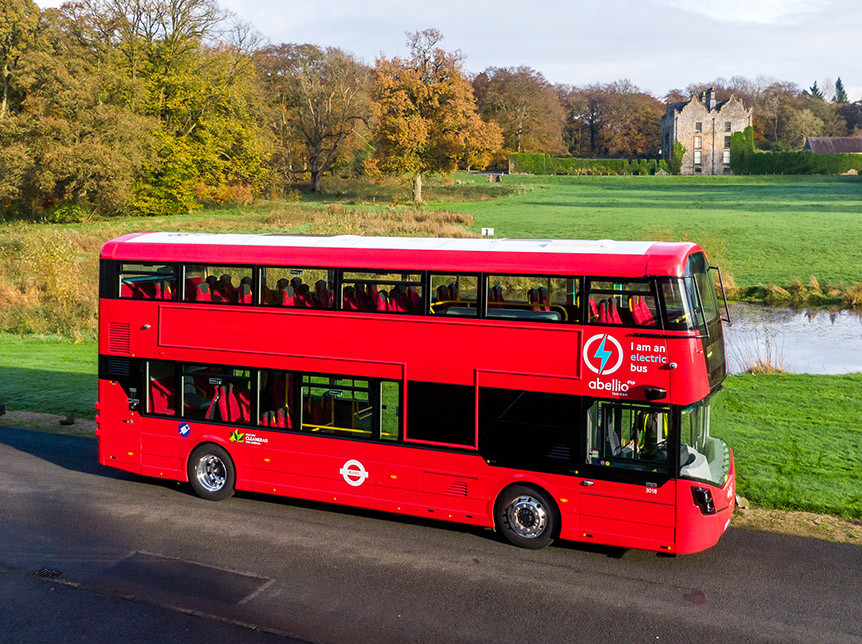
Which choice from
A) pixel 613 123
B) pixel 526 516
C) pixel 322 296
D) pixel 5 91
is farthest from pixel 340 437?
pixel 613 123

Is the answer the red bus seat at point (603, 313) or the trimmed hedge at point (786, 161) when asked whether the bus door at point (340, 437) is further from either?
the trimmed hedge at point (786, 161)

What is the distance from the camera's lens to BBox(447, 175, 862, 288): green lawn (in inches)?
1561

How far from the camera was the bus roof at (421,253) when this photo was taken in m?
9.92

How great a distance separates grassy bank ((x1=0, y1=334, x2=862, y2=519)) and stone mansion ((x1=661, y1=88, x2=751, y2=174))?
300 ft

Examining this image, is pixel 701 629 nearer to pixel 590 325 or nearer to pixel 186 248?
pixel 590 325

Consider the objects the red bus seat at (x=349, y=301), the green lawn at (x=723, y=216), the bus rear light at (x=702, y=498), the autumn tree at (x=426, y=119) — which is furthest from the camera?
the autumn tree at (x=426, y=119)

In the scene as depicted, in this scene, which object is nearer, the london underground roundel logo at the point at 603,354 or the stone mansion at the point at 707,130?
the london underground roundel logo at the point at 603,354

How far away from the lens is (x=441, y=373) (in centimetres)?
1086

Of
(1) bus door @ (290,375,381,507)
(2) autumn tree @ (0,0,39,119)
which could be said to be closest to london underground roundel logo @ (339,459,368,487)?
(1) bus door @ (290,375,381,507)

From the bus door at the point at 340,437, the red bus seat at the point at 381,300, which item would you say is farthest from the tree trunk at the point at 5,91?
the red bus seat at the point at 381,300

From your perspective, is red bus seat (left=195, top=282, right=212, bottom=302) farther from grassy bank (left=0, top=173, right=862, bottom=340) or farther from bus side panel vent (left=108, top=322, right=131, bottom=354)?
grassy bank (left=0, top=173, right=862, bottom=340)

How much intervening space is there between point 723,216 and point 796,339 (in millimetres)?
31422

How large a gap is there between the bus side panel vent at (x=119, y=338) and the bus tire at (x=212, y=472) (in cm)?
192

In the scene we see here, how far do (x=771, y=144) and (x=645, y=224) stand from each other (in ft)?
219
